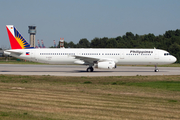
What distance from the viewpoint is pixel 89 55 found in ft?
135

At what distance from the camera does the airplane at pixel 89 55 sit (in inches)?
1592

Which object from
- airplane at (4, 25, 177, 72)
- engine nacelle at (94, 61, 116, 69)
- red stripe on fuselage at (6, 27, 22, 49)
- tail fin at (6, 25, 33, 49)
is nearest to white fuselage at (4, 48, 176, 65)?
airplane at (4, 25, 177, 72)

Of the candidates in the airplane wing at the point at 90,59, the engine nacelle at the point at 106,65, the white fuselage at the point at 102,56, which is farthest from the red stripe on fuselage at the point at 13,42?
the engine nacelle at the point at 106,65

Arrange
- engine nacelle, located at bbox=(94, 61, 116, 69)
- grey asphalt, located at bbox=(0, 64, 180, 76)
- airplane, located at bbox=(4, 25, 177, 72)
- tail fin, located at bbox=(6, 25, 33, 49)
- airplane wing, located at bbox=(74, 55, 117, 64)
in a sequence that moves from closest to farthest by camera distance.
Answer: grey asphalt, located at bbox=(0, 64, 180, 76)
engine nacelle, located at bbox=(94, 61, 116, 69)
airplane wing, located at bbox=(74, 55, 117, 64)
airplane, located at bbox=(4, 25, 177, 72)
tail fin, located at bbox=(6, 25, 33, 49)

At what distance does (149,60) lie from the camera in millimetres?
40594

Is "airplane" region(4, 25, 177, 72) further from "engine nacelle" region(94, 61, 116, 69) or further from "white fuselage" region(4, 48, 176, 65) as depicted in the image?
"engine nacelle" region(94, 61, 116, 69)

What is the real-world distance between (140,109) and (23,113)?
17.9 ft

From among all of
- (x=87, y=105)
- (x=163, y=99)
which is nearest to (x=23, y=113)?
(x=87, y=105)

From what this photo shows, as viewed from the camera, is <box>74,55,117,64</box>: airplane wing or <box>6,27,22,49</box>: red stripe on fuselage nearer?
<box>74,55,117,64</box>: airplane wing

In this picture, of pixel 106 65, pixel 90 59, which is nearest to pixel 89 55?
pixel 90 59

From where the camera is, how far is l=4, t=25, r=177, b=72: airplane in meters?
40.4

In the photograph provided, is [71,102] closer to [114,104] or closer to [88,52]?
[114,104]

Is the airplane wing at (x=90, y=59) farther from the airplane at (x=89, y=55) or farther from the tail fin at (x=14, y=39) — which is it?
the tail fin at (x=14, y=39)

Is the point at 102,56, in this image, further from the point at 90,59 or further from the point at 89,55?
the point at 90,59
